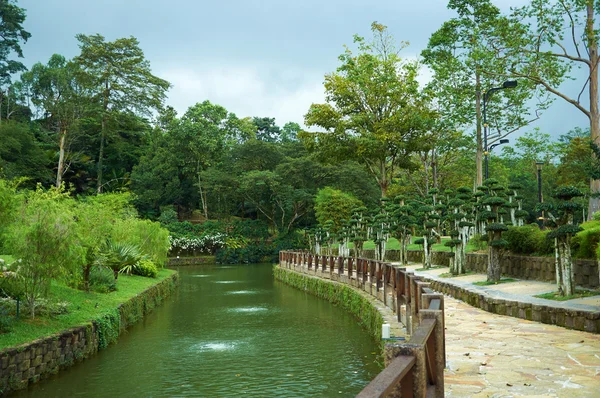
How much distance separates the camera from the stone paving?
19.1ft

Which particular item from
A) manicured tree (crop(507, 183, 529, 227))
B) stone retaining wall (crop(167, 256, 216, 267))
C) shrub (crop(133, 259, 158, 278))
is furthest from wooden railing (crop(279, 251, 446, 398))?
stone retaining wall (crop(167, 256, 216, 267))

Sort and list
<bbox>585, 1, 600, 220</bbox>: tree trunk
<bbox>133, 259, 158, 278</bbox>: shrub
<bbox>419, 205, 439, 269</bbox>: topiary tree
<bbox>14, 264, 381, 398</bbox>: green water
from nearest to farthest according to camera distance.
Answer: <bbox>14, 264, 381, 398</bbox>: green water
<bbox>585, 1, 600, 220</bbox>: tree trunk
<bbox>419, 205, 439, 269</bbox>: topiary tree
<bbox>133, 259, 158, 278</bbox>: shrub

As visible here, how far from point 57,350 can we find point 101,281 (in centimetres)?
782

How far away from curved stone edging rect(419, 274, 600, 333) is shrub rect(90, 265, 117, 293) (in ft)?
34.4

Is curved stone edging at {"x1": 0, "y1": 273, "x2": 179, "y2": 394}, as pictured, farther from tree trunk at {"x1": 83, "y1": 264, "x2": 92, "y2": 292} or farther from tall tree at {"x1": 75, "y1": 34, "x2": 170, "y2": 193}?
tall tree at {"x1": 75, "y1": 34, "x2": 170, "y2": 193}

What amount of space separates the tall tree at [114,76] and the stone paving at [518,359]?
43.9 m

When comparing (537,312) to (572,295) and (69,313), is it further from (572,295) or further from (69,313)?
(69,313)

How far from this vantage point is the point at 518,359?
7.22 meters

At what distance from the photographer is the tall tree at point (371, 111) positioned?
32656mm

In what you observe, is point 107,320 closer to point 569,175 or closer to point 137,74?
point 569,175

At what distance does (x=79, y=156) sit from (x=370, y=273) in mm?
41055

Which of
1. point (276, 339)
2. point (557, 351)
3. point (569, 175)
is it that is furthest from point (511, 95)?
point (557, 351)

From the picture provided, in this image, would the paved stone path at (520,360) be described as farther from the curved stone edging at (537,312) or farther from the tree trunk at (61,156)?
the tree trunk at (61,156)

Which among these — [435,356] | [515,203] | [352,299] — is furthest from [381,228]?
[435,356]
